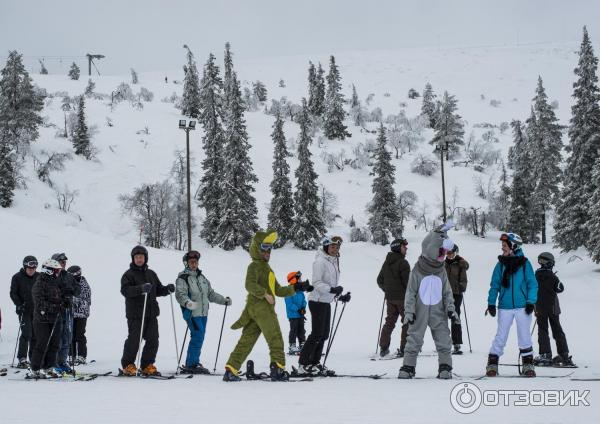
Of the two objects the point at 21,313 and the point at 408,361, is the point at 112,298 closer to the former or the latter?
the point at 21,313

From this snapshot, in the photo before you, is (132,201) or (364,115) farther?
(364,115)

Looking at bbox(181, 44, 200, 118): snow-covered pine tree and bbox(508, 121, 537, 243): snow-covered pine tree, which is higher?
bbox(181, 44, 200, 118): snow-covered pine tree

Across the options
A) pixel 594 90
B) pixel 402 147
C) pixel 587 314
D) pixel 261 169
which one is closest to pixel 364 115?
pixel 402 147

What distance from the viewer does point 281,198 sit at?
46.3 metres

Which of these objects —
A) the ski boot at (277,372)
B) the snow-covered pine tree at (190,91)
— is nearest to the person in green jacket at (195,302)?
the ski boot at (277,372)

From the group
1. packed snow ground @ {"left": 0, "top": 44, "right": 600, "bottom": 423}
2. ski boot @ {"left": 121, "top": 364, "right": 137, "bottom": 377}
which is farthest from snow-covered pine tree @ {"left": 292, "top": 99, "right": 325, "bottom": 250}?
ski boot @ {"left": 121, "top": 364, "right": 137, "bottom": 377}

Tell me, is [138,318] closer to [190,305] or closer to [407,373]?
[190,305]

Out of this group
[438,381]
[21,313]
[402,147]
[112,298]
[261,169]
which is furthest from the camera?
[402,147]

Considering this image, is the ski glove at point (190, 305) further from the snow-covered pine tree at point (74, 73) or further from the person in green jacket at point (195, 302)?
the snow-covered pine tree at point (74, 73)

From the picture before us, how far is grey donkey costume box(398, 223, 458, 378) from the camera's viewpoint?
7.82 m

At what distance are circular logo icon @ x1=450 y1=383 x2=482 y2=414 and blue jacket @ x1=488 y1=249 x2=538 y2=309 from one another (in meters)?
1.76

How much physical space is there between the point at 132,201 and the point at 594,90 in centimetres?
3741

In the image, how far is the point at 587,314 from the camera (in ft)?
64.3

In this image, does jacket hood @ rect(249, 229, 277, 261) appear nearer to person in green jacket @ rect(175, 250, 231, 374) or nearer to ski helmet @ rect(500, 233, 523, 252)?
person in green jacket @ rect(175, 250, 231, 374)
